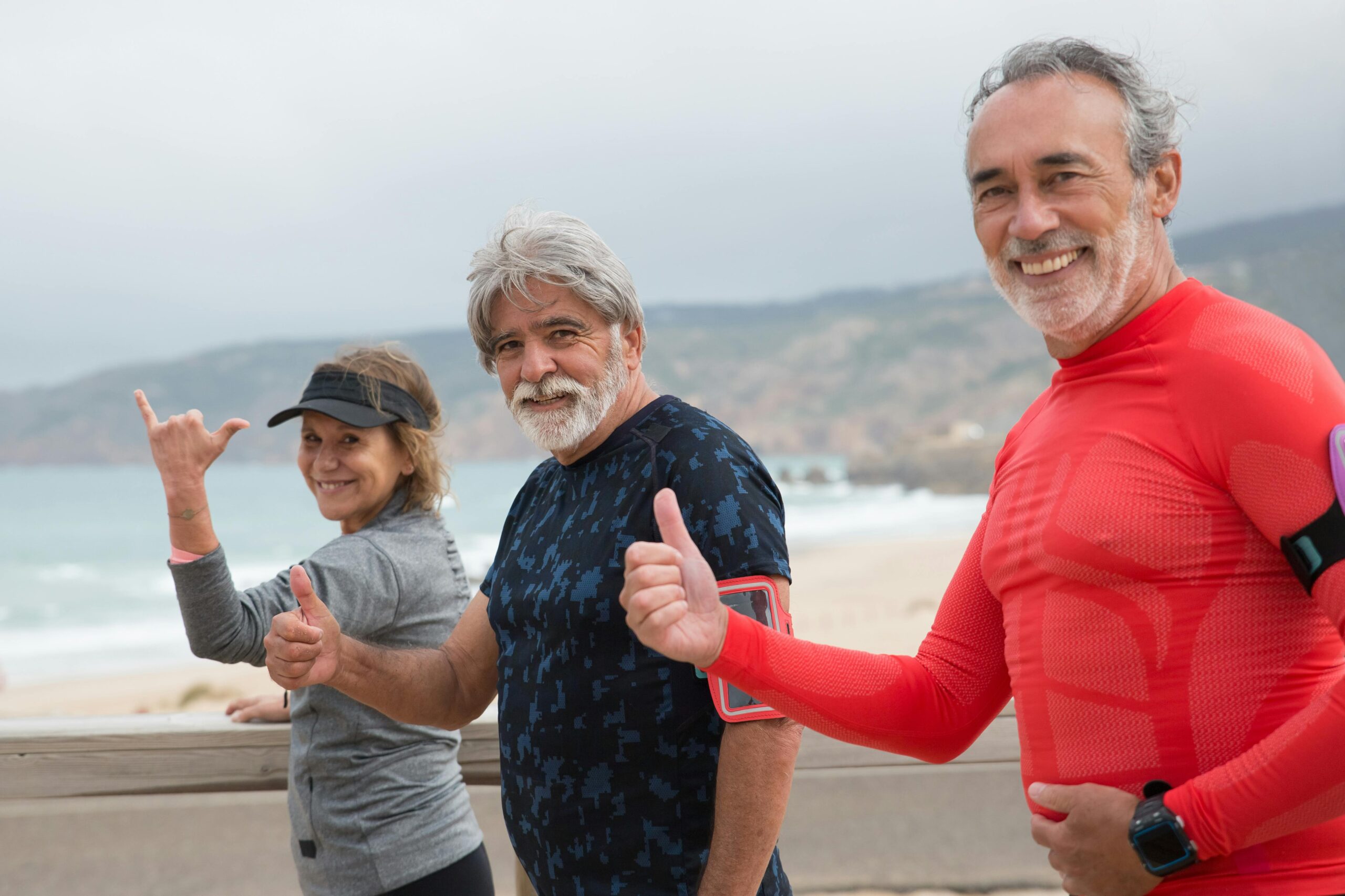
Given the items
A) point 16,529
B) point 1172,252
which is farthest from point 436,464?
point 16,529

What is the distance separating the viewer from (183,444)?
81.7 inches

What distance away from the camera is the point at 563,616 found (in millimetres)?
1825

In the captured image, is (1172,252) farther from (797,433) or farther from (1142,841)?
(797,433)

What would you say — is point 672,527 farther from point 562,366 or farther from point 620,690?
point 562,366

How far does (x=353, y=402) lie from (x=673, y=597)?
4.55 ft

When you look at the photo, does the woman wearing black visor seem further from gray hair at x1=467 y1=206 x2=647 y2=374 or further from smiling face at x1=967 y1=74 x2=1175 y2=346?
smiling face at x1=967 y1=74 x2=1175 y2=346

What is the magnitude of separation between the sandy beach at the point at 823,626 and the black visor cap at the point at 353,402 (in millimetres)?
4157

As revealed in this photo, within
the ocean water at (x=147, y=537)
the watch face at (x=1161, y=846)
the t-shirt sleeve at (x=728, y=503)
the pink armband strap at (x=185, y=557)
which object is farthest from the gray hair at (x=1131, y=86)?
the ocean water at (x=147, y=537)

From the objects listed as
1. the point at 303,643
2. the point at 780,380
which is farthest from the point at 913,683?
the point at 780,380

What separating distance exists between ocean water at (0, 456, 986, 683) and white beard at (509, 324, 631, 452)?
1.24 m

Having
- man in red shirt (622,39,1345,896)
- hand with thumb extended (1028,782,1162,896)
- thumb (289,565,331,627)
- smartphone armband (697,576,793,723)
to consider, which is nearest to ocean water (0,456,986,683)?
thumb (289,565,331,627)

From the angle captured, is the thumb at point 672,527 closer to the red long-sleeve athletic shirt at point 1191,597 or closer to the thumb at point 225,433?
the red long-sleeve athletic shirt at point 1191,597

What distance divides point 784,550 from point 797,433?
341ft

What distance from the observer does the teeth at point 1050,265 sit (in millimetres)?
1422
